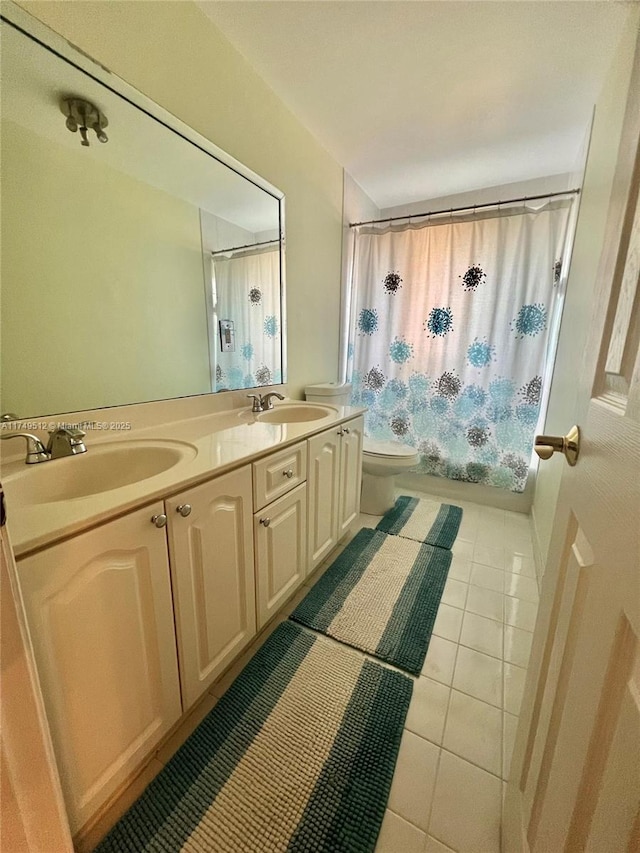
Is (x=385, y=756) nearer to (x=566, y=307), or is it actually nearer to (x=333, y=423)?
(x=333, y=423)

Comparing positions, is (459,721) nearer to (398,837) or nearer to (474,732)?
(474,732)

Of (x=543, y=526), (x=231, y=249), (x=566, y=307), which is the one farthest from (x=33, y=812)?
(x=566, y=307)

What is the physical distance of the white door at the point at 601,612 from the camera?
0.32m

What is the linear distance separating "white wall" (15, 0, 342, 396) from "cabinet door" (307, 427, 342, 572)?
0.64 m

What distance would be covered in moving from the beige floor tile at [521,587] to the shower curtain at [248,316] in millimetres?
1655

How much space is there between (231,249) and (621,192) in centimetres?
153

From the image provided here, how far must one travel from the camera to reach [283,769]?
3.00 feet

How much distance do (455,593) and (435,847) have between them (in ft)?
3.05

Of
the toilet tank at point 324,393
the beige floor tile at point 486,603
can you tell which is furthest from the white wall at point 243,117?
the beige floor tile at point 486,603

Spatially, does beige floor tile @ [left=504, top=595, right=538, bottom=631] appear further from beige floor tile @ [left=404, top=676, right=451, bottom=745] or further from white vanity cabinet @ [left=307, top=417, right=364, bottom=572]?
white vanity cabinet @ [left=307, top=417, right=364, bottom=572]

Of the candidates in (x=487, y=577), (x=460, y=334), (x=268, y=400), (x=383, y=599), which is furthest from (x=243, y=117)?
(x=487, y=577)

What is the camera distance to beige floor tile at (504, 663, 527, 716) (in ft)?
3.59

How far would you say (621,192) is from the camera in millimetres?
507

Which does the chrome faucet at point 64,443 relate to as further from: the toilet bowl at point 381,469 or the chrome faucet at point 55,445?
the toilet bowl at point 381,469
